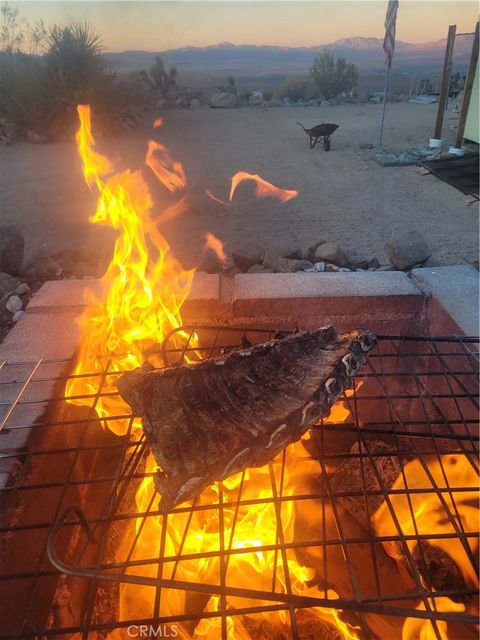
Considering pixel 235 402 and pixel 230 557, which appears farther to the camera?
pixel 230 557

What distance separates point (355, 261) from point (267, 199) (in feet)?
12.6

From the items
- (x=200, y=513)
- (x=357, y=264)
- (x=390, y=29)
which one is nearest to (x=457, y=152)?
(x=390, y=29)

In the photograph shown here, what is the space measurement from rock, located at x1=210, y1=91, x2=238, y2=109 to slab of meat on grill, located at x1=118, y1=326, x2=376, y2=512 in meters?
21.5

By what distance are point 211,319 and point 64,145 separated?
12.3 meters

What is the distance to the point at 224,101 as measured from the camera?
2130cm

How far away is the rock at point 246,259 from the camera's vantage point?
4938 millimetres

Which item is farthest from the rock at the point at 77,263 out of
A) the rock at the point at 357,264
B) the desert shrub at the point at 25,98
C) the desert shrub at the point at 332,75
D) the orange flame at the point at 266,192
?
the desert shrub at the point at 332,75

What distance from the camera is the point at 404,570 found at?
237 centimetres

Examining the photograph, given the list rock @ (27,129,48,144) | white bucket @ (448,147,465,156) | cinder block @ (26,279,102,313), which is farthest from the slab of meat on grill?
rock @ (27,129,48,144)

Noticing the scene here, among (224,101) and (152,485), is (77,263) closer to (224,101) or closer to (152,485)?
(152,485)

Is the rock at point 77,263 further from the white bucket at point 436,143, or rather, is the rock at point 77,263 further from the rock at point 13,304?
the white bucket at point 436,143

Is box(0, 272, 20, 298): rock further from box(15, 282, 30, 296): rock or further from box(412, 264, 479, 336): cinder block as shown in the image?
box(412, 264, 479, 336): cinder block

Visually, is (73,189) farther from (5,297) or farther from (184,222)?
(5,297)

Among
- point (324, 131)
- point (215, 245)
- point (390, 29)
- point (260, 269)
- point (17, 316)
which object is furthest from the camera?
point (390, 29)
